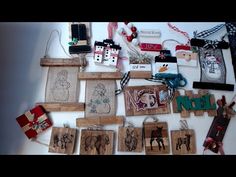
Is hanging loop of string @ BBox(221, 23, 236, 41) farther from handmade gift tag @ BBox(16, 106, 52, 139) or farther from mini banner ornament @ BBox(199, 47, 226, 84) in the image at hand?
handmade gift tag @ BBox(16, 106, 52, 139)

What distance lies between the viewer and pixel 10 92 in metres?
1.58

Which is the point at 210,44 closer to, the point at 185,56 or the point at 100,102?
the point at 185,56

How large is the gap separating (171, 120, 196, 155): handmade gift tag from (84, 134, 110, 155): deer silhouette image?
1.25ft

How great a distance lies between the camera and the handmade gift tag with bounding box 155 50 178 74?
5.47 feet

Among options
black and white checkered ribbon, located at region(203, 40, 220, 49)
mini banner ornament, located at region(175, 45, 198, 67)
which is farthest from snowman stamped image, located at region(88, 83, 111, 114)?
black and white checkered ribbon, located at region(203, 40, 220, 49)

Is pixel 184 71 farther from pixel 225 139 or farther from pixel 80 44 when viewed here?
pixel 80 44

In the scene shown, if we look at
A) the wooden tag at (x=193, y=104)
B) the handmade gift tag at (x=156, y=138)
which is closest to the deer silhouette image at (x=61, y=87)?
the handmade gift tag at (x=156, y=138)

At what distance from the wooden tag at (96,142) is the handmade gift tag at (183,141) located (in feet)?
1.18

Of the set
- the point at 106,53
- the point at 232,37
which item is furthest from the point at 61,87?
the point at 232,37

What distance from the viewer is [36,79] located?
162 cm

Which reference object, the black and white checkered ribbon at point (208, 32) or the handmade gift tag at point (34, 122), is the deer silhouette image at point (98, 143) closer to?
the handmade gift tag at point (34, 122)

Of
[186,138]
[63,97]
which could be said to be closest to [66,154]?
[63,97]

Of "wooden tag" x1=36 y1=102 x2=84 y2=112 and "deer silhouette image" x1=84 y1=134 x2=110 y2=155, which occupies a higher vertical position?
"wooden tag" x1=36 y1=102 x2=84 y2=112
